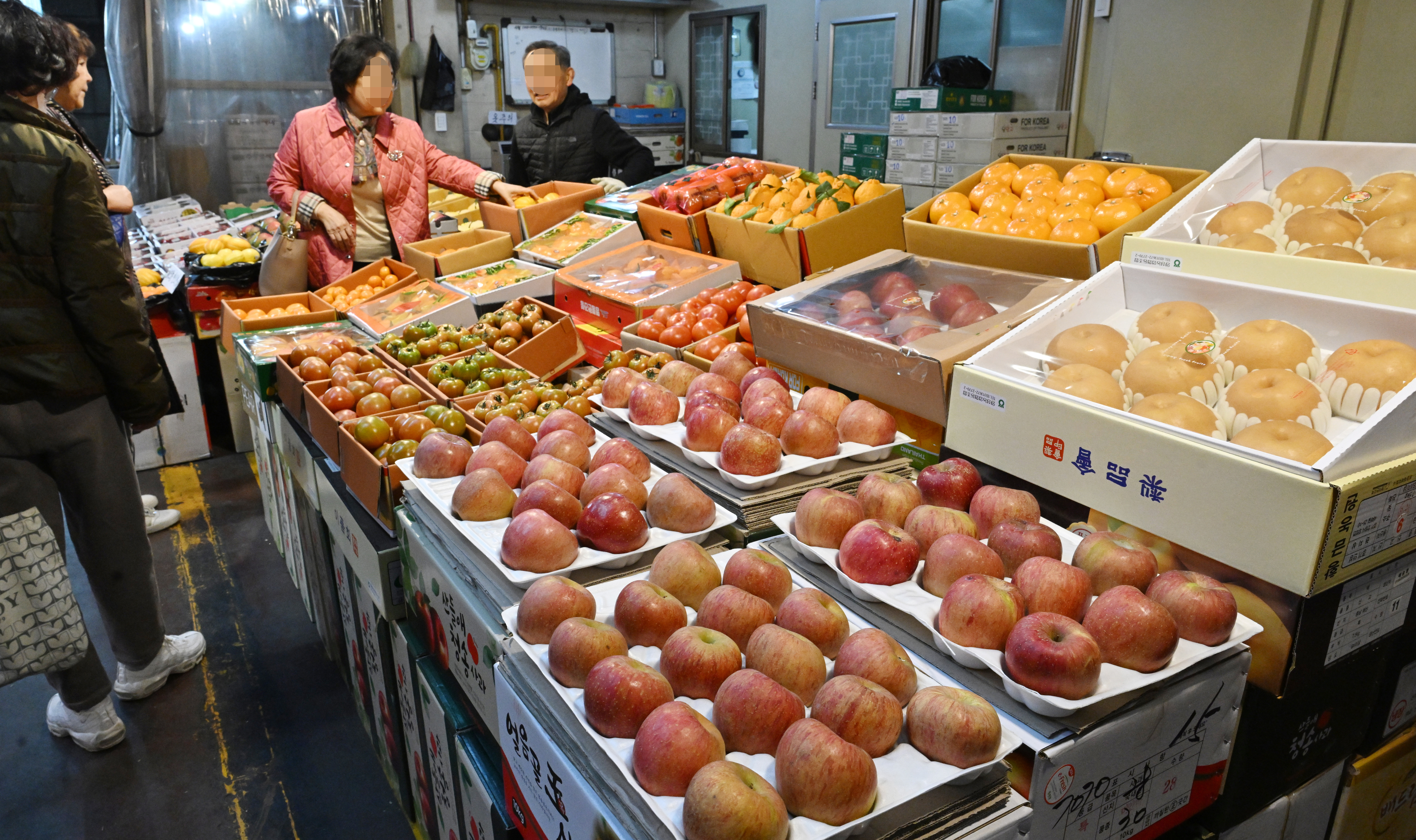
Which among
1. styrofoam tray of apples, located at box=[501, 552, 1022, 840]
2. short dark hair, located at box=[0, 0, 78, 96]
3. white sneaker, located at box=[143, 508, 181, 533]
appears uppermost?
short dark hair, located at box=[0, 0, 78, 96]

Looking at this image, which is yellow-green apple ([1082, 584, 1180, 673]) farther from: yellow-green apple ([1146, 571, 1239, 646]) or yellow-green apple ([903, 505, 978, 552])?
yellow-green apple ([903, 505, 978, 552])

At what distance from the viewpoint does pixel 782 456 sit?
5.47 ft

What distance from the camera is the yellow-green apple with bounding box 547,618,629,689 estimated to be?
1.12 metres

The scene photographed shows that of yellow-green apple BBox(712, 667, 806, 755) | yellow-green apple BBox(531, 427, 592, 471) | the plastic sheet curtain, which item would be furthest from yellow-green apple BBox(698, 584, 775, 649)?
the plastic sheet curtain

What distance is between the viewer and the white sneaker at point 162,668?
288 centimetres

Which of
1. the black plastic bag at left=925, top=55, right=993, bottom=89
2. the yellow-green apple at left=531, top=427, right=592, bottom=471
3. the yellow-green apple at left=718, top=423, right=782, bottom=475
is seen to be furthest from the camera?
the black plastic bag at left=925, top=55, right=993, bottom=89

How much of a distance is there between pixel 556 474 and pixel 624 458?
0.13 meters

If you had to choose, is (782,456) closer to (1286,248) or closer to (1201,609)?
(1201,609)

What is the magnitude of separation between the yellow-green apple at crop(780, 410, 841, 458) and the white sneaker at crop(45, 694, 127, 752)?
2346mm

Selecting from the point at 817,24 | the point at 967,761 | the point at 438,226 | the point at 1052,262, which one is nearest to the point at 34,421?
the point at 967,761

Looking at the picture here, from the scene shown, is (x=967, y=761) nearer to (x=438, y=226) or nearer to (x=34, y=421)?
(x=34, y=421)

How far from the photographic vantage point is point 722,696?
1.03m

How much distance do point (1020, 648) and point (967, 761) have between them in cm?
16

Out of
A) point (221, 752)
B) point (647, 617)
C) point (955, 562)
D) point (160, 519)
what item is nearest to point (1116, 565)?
point (955, 562)
